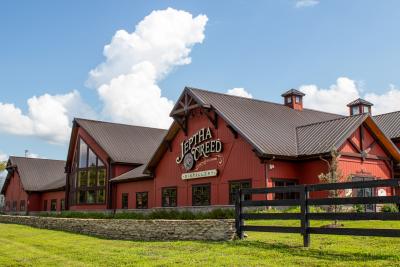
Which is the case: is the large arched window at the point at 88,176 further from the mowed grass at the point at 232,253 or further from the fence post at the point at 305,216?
the fence post at the point at 305,216

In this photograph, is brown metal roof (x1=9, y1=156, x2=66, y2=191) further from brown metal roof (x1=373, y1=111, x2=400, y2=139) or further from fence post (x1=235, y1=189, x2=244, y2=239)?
fence post (x1=235, y1=189, x2=244, y2=239)

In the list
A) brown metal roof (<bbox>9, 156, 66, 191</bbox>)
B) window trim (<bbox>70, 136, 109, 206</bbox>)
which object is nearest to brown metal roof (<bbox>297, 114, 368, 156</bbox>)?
window trim (<bbox>70, 136, 109, 206</bbox>)

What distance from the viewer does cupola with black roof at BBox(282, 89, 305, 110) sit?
37.6 meters

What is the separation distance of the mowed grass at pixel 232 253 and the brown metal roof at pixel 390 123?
21.0m

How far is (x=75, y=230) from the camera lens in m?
23.9

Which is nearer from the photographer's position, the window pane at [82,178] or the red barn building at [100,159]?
the red barn building at [100,159]

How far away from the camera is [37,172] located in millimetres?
61656

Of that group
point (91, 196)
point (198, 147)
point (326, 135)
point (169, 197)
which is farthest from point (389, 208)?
point (91, 196)

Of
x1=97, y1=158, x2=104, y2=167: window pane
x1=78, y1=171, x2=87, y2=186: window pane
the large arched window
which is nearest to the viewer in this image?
the large arched window

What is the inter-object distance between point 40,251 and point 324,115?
2890cm

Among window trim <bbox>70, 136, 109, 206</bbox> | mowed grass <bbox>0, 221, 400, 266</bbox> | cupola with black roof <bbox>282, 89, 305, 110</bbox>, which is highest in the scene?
cupola with black roof <bbox>282, 89, 305, 110</bbox>

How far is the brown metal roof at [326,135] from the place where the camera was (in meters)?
26.3

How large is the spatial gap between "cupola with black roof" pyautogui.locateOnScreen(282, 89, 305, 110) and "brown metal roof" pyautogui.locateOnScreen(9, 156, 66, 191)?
30.7 metres


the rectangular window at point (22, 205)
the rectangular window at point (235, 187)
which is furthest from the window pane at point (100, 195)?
the rectangular window at point (22, 205)
